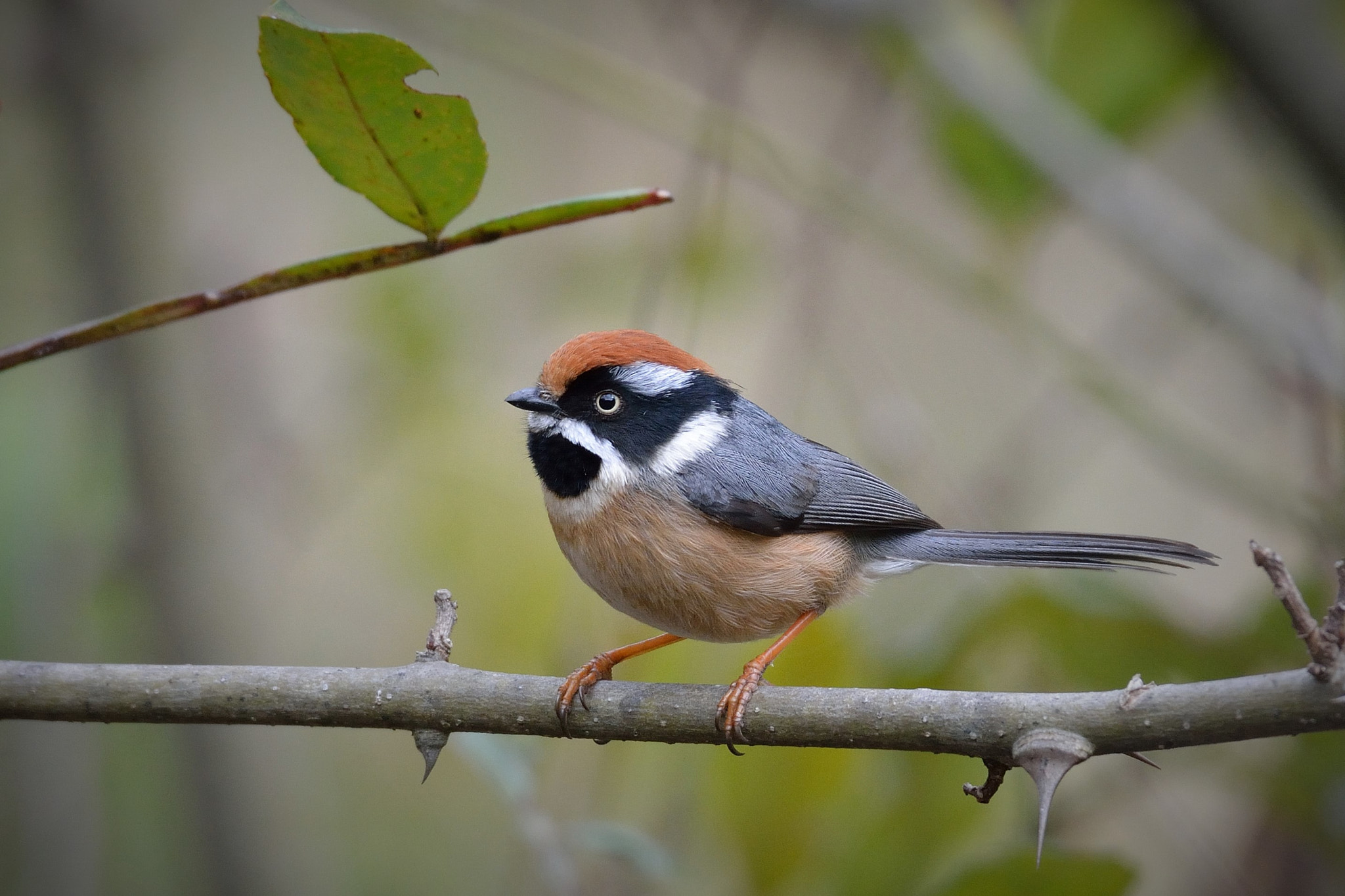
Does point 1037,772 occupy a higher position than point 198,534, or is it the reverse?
point 198,534

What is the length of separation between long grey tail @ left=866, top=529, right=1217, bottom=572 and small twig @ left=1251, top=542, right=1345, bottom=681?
2.82ft

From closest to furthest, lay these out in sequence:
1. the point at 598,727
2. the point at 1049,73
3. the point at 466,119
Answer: the point at 466,119 → the point at 598,727 → the point at 1049,73

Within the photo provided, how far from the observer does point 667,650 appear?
3.35 meters

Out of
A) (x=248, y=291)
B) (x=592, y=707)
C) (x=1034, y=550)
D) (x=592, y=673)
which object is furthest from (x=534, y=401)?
(x=1034, y=550)

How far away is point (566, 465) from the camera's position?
10.5 feet

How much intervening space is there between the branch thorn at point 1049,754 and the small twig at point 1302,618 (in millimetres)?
444

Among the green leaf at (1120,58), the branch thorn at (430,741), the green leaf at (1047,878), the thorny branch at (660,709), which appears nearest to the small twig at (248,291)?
the thorny branch at (660,709)

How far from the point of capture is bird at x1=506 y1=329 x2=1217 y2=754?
308cm

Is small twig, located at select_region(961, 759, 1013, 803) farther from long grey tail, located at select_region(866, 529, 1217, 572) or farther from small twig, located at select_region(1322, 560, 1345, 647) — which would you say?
long grey tail, located at select_region(866, 529, 1217, 572)

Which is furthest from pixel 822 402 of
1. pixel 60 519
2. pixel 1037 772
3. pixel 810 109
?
pixel 1037 772

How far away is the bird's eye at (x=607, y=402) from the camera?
3.20m

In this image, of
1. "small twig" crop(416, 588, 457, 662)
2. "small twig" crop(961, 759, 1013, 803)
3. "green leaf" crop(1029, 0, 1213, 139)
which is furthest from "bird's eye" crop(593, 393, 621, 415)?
"green leaf" crop(1029, 0, 1213, 139)

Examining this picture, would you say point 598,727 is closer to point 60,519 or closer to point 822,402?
point 60,519

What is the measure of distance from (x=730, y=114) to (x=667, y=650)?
198 centimetres
